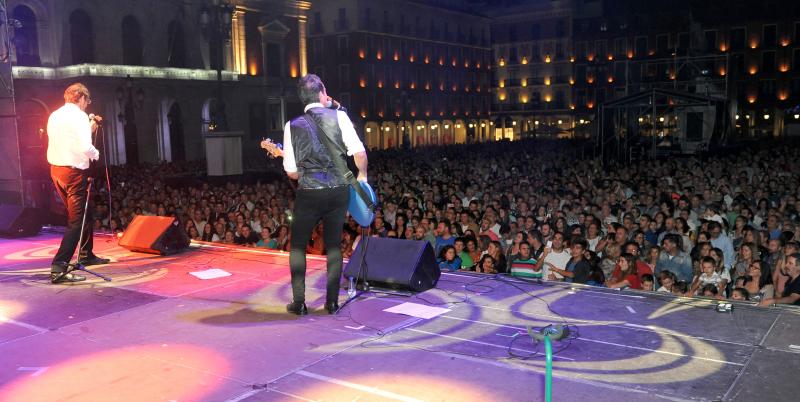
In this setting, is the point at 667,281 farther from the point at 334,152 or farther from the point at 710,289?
the point at 334,152

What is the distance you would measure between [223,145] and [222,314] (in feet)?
53.3

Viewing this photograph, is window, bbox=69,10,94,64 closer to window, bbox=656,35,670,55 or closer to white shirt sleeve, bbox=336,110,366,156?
white shirt sleeve, bbox=336,110,366,156

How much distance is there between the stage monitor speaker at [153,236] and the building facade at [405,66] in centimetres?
4340

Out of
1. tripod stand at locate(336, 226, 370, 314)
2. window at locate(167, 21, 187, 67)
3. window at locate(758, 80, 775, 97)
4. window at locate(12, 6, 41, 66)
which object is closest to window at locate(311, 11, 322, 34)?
window at locate(167, 21, 187, 67)

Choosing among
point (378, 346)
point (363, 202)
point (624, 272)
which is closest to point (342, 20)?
point (624, 272)

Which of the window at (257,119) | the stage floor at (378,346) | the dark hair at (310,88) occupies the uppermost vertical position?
the window at (257,119)

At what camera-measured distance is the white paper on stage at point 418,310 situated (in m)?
4.68

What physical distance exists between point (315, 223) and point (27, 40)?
3141cm

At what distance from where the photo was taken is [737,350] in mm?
3795

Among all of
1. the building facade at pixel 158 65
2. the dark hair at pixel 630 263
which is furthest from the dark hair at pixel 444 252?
the building facade at pixel 158 65

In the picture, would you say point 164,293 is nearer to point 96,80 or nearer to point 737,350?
point 737,350

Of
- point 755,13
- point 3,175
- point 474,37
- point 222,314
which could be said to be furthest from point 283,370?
point 474,37

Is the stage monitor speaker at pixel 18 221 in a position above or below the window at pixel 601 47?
below

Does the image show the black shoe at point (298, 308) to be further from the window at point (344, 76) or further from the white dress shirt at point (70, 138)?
the window at point (344, 76)
